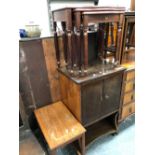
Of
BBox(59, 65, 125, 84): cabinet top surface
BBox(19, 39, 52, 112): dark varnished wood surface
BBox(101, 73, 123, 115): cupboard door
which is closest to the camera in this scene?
BBox(59, 65, 125, 84): cabinet top surface

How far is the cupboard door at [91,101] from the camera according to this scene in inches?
54.5

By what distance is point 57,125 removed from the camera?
144 centimetres

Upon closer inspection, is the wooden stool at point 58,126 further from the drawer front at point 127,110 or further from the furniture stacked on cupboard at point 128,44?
the furniture stacked on cupboard at point 128,44

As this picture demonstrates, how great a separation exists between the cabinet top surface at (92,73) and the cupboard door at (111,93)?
0.07m

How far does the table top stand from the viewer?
1.29 m

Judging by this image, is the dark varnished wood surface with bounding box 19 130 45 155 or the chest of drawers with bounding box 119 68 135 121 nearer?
the dark varnished wood surface with bounding box 19 130 45 155

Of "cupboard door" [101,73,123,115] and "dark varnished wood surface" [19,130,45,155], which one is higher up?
"cupboard door" [101,73,123,115]

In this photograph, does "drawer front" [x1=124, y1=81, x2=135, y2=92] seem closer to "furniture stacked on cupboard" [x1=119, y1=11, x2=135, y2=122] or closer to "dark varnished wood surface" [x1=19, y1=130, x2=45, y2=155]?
"furniture stacked on cupboard" [x1=119, y1=11, x2=135, y2=122]

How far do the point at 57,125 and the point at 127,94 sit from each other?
0.96m

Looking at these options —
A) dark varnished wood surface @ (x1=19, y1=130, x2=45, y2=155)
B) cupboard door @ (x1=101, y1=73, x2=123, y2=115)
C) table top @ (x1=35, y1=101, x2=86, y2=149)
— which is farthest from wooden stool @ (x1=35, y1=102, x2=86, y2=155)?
cupboard door @ (x1=101, y1=73, x2=123, y2=115)

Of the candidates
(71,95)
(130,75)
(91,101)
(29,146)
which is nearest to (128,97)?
(130,75)

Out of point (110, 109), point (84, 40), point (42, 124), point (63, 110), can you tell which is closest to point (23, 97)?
point (42, 124)

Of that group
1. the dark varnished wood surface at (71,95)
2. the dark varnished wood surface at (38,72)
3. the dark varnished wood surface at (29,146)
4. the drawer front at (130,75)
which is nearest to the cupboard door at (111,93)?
the drawer front at (130,75)
